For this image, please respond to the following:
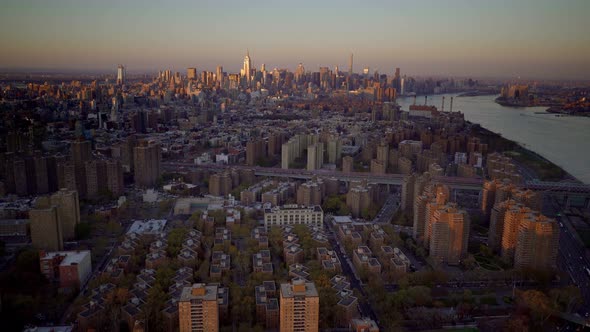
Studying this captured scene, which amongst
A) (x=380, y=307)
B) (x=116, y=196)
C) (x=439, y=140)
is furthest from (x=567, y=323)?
(x=439, y=140)

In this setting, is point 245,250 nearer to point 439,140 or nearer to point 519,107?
point 439,140

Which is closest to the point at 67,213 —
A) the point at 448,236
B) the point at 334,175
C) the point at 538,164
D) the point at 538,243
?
the point at 448,236

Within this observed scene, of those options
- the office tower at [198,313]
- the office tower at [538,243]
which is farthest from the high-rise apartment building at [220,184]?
the office tower at [538,243]

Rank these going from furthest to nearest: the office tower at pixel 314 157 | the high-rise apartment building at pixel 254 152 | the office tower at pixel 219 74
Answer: the office tower at pixel 219 74 < the high-rise apartment building at pixel 254 152 < the office tower at pixel 314 157

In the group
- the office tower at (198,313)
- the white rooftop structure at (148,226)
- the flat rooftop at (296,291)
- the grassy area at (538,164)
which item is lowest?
the white rooftop structure at (148,226)

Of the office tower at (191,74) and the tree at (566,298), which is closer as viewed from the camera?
the tree at (566,298)

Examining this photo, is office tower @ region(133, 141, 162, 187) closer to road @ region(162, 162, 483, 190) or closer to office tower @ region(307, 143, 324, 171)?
road @ region(162, 162, 483, 190)

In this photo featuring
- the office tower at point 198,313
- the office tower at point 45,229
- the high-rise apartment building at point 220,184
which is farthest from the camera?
the high-rise apartment building at point 220,184

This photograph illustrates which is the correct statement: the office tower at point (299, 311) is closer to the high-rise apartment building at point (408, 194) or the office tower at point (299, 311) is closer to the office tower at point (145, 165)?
the high-rise apartment building at point (408, 194)
